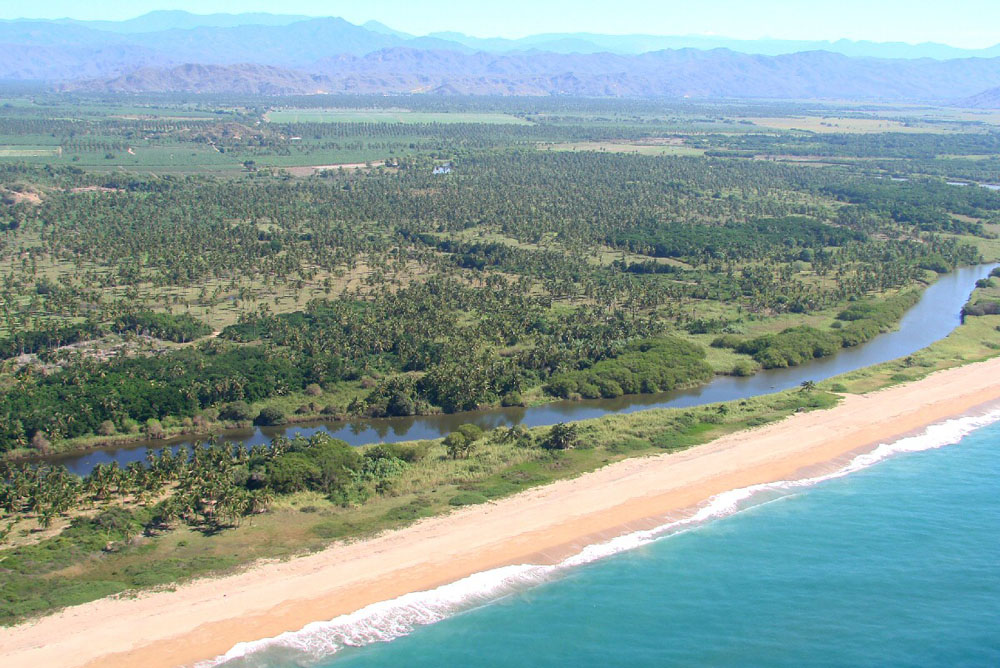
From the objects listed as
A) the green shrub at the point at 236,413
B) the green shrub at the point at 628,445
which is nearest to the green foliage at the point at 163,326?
the green shrub at the point at 236,413

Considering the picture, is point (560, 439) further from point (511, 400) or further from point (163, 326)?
point (163, 326)

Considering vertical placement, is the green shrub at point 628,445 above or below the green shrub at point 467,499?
above

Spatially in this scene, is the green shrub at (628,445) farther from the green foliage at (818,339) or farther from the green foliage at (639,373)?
the green foliage at (818,339)

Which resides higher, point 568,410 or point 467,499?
point 568,410

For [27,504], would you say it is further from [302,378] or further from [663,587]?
[663,587]

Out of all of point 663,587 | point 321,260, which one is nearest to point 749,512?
point 663,587

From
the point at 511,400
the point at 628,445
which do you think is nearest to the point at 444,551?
the point at 628,445

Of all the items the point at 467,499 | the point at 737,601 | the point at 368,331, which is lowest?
the point at 737,601
